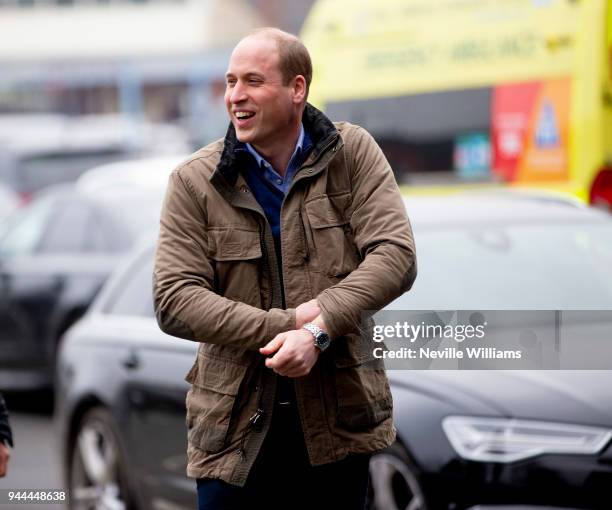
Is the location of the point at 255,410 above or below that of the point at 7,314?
above

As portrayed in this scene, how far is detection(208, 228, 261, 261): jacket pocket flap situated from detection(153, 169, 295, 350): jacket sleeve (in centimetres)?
3

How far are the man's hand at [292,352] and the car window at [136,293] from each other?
3135 mm

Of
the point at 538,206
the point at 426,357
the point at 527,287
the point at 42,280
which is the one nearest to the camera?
the point at 426,357

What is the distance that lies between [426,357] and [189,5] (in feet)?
198

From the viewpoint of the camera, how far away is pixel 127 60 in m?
60.9

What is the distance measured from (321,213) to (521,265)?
2158 millimetres

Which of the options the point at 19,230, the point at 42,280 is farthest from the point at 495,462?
the point at 19,230

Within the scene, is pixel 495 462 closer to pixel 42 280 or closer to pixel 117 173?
pixel 42 280

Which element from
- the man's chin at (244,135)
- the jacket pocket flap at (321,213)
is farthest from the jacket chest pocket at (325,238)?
the man's chin at (244,135)

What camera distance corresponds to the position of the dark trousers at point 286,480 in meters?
3.42

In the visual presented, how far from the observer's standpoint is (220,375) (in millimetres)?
3395

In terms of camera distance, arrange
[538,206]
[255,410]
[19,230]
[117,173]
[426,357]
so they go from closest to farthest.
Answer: [255,410] → [426,357] → [538,206] → [19,230] → [117,173]

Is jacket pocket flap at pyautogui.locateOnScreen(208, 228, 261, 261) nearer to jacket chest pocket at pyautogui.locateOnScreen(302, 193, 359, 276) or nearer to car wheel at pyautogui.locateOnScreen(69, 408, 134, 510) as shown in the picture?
jacket chest pocket at pyautogui.locateOnScreen(302, 193, 359, 276)

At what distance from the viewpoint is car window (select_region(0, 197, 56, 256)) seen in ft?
35.4
